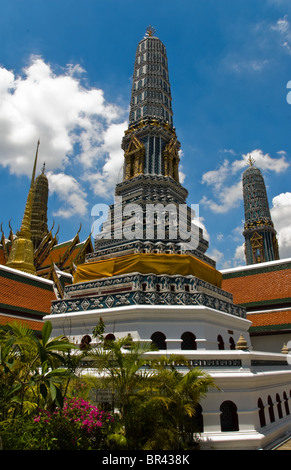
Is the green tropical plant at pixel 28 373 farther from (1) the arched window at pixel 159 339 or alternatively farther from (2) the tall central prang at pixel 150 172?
(2) the tall central prang at pixel 150 172

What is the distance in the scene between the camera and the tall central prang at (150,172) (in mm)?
15820

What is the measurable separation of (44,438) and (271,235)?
54.5m

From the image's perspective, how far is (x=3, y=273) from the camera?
56.3 feet

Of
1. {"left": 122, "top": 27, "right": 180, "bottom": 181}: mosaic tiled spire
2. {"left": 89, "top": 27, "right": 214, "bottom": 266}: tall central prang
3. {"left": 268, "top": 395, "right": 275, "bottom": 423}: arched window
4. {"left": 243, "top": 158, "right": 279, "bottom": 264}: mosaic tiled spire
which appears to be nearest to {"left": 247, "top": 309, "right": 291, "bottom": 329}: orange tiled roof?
{"left": 89, "top": 27, "right": 214, "bottom": 266}: tall central prang

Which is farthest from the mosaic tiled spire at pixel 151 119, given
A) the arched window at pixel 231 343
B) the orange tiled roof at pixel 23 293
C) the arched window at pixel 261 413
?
the arched window at pixel 261 413

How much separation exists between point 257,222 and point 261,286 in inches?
1577

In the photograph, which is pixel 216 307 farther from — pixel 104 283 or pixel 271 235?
pixel 271 235

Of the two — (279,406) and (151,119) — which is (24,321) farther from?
(151,119)

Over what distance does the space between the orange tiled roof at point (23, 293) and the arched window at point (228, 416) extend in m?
10.2

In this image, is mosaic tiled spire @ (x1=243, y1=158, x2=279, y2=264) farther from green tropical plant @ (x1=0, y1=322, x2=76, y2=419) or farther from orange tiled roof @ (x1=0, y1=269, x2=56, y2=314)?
green tropical plant @ (x1=0, y1=322, x2=76, y2=419)

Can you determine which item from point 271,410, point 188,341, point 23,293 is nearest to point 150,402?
point 188,341

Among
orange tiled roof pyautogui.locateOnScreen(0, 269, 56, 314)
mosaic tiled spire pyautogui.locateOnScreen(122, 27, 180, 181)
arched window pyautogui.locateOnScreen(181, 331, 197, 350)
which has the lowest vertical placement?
arched window pyautogui.locateOnScreen(181, 331, 197, 350)

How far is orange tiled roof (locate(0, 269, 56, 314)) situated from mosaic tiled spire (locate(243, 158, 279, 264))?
41.6 metres

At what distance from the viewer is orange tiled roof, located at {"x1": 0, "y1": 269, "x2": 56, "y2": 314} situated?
1612 cm
